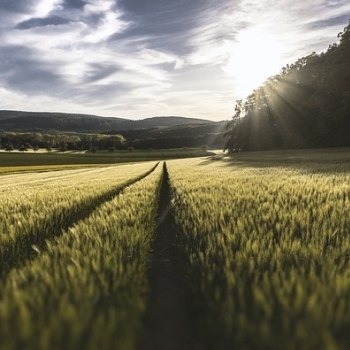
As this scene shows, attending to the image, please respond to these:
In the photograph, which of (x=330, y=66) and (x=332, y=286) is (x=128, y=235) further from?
(x=330, y=66)

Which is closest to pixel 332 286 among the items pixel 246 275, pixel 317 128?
pixel 246 275

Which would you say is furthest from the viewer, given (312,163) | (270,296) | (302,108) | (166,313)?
(302,108)

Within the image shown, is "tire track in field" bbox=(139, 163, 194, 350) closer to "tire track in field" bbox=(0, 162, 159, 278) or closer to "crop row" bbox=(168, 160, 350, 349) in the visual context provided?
"crop row" bbox=(168, 160, 350, 349)

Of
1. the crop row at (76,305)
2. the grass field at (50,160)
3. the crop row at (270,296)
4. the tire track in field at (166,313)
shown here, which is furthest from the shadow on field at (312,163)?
the grass field at (50,160)

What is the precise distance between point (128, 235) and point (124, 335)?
2.04 metres

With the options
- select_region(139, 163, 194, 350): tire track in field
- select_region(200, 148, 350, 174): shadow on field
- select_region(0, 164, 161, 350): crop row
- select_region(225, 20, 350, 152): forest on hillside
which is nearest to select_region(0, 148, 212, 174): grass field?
select_region(225, 20, 350, 152): forest on hillside

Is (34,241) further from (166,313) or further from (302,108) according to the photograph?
(302,108)

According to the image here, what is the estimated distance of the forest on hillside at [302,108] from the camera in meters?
38.5

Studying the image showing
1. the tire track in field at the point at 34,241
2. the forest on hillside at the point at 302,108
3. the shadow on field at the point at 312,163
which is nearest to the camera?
the tire track in field at the point at 34,241

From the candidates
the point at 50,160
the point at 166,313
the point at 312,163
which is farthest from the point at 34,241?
the point at 50,160

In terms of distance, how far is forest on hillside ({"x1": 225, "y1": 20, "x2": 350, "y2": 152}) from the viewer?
3850 centimetres

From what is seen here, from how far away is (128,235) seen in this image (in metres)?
3.58

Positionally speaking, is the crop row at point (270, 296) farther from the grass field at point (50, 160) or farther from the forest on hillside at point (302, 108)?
the grass field at point (50, 160)

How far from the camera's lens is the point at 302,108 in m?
47.6
